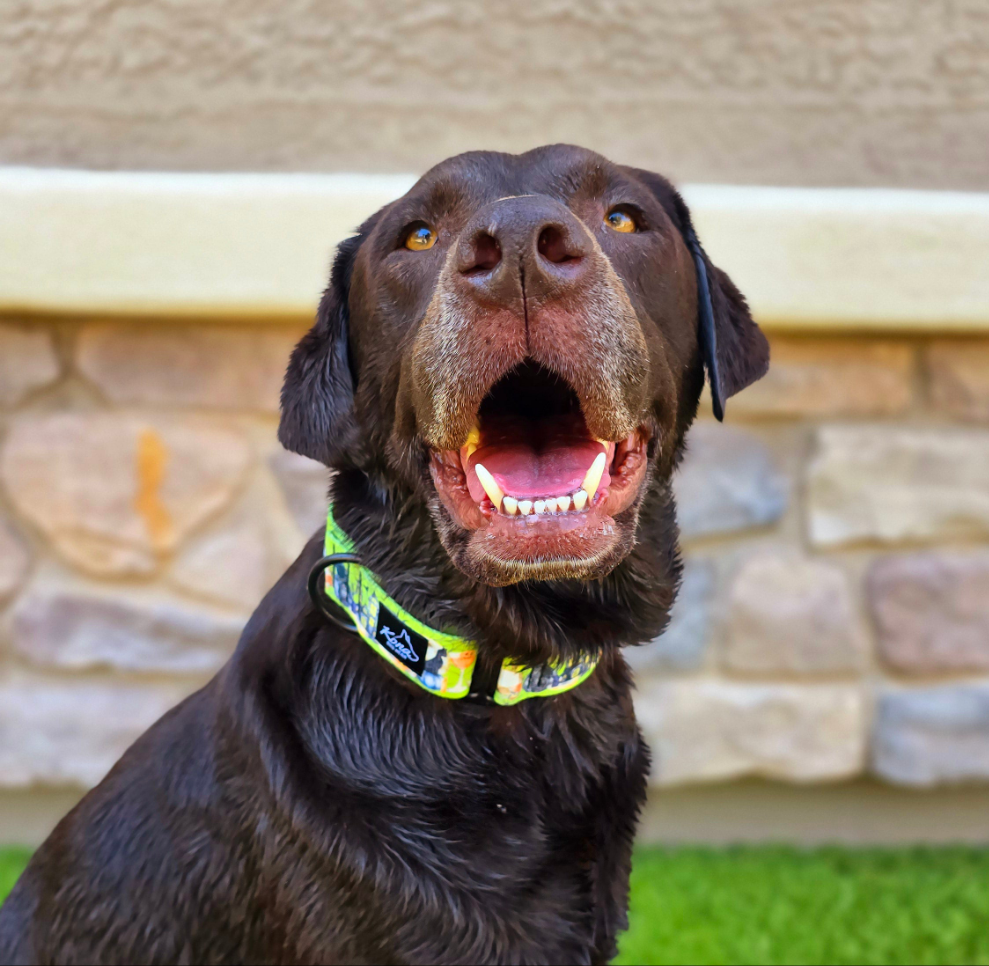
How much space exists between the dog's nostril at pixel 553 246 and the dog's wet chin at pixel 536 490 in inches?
11.3

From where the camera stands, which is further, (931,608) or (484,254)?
(931,608)

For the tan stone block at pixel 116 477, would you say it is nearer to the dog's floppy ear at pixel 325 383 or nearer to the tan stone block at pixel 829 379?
the dog's floppy ear at pixel 325 383

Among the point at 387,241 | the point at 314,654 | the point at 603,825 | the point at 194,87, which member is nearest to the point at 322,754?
the point at 314,654

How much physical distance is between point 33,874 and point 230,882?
454mm

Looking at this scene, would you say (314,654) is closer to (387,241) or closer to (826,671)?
(387,241)

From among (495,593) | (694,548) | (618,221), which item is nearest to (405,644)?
(495,593)

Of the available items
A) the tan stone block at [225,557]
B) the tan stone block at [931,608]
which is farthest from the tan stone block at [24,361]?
the tan stone block at [931,608]

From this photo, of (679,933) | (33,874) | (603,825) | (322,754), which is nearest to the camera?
(322,754)

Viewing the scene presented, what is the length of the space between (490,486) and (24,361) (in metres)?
2.01

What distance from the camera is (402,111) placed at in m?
2.90

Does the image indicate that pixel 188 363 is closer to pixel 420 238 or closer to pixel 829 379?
pixel 420 238

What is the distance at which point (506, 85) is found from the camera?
291cm

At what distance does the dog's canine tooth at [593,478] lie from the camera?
1.39 meters

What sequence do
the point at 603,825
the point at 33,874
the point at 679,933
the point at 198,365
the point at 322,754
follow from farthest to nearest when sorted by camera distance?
the point at 198,365 < the point at 679,933 < the point at 33,874 < the point at 603,825 < the point at 322,754
